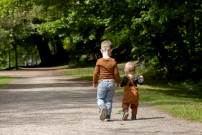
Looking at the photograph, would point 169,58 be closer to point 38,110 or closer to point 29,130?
point 38,110

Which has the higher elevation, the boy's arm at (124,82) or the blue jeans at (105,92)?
the boy's arm at (124,82)

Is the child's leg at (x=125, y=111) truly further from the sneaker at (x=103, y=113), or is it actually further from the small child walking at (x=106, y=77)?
the sneaker at (x=103, y=113)

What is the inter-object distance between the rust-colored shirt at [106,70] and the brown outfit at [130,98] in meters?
0.47

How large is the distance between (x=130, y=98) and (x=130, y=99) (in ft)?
0.09

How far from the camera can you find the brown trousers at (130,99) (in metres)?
14.6

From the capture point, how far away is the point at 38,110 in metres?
17.3

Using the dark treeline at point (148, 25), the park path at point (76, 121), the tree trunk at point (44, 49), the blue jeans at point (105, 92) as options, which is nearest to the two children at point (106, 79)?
the blue jeans at point (105, 92)

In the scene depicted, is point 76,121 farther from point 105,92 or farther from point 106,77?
point 106,77

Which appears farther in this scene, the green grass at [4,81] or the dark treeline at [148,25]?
the green grass at [4,81]

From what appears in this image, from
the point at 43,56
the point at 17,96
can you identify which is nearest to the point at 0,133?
the point at 17,96

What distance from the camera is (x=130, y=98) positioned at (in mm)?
14734

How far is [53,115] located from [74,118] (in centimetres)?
107

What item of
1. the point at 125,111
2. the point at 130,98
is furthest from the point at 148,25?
the point at 125,111

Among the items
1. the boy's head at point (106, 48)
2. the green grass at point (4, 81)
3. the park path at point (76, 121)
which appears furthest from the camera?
the green grass at point (4, 81)
